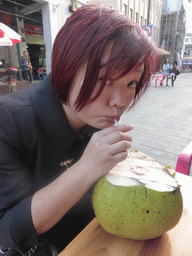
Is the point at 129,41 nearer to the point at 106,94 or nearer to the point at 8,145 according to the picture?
the point at 106,94

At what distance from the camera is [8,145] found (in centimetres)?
65

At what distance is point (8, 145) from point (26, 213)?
0.78 ft

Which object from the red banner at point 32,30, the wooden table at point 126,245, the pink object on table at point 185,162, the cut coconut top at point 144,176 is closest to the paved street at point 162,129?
the pink object on table at point 185,162

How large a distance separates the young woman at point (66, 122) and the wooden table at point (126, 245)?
4.3 inches

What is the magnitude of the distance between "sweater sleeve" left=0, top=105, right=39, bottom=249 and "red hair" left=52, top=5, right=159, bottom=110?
26 cm

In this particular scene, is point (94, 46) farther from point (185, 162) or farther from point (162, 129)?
point (162, 129)

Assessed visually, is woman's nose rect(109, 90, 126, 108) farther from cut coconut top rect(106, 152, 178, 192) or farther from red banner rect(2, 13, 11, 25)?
red banner rect(2, 13, 11, 25)

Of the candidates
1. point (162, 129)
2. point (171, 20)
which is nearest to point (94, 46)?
point (162, 129)

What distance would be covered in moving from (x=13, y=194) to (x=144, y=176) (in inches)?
17.3

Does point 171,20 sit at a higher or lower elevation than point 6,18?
higher

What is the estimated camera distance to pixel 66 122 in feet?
2.52

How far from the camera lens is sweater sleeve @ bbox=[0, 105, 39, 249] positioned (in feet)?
1.85

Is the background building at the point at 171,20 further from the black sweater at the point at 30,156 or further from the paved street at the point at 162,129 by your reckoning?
the black sweater at the point at 30,156

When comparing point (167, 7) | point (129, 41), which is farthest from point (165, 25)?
point (129, 41)
